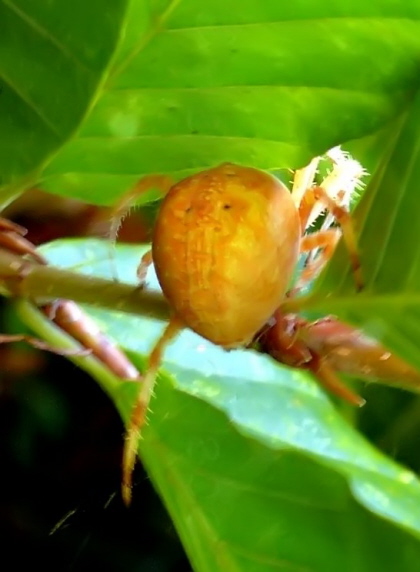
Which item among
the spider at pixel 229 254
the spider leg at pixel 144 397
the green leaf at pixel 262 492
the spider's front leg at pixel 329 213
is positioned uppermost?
the spider at pixel 229 254

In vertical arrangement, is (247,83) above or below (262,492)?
above

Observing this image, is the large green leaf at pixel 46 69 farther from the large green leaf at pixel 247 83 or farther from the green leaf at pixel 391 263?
the green leaf at pixel 391 263

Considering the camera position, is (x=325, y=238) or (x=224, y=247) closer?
(x=224, y=247)

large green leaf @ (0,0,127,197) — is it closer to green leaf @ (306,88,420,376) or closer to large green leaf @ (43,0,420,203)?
large green leaf @ (43,0,420,203)

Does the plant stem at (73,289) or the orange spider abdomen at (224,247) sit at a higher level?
the orange spider abdomen at (224,247)

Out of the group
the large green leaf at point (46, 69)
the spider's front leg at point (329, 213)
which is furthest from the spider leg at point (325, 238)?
the large green leaf at point (46, 69)

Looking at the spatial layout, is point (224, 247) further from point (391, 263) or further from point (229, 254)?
point (391, 263)

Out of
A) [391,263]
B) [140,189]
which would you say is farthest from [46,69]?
[391,263]

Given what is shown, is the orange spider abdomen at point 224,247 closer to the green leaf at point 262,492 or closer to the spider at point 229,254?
the spider at point 229,254
